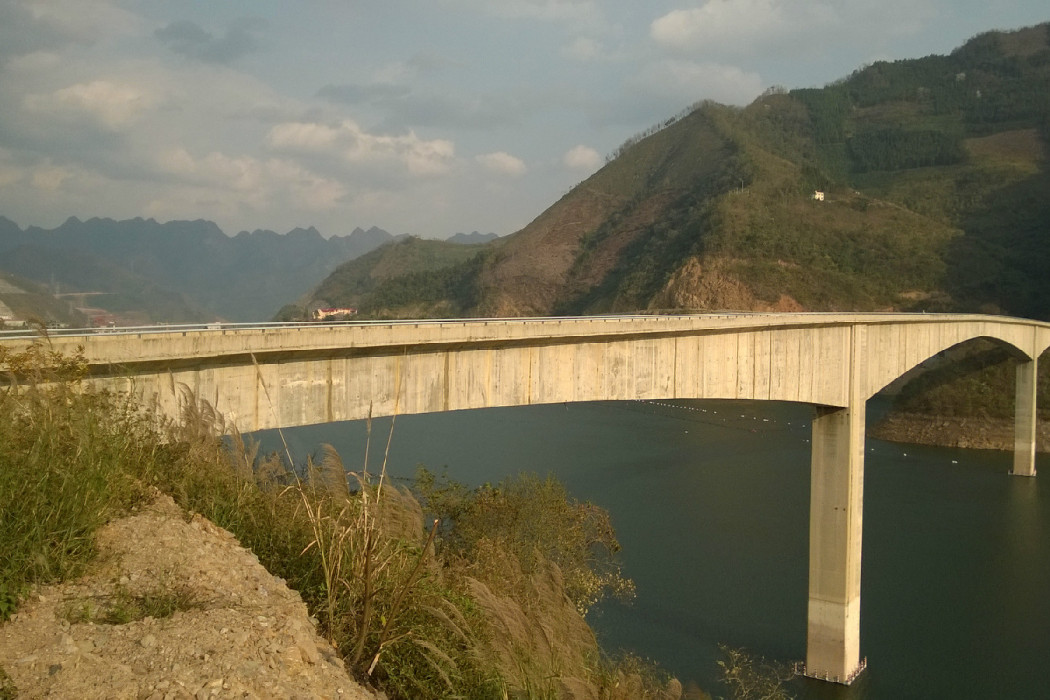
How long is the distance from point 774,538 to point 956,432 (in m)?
20.8

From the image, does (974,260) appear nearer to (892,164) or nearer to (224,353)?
(892,164)

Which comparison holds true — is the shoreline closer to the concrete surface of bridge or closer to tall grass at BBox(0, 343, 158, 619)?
the concrete surface of bridge

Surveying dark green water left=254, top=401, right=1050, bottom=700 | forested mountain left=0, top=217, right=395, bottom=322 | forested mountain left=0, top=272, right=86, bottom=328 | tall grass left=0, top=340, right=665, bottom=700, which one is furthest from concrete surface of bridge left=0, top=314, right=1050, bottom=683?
forested mountain left=0, top=217, right=395, bottom=322

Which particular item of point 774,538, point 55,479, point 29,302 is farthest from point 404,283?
point 55,479

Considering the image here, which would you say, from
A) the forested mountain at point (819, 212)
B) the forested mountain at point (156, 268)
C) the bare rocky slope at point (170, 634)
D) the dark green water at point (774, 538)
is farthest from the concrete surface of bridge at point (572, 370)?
the forested mountain at point (819, 212)

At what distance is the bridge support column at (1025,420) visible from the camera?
111 ft

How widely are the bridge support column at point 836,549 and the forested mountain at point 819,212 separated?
3984 centimetres

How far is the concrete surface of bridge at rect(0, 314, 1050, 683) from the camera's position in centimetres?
805

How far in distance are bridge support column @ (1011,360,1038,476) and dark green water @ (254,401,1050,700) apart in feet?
2.69

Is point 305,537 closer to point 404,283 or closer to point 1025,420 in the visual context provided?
point 1025,420

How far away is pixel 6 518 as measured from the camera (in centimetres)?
434

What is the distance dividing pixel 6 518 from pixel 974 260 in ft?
210

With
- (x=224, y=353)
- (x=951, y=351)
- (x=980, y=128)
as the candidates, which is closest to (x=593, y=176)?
(x=980, y=128)

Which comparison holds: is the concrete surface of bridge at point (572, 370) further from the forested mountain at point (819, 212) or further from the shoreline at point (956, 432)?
the forested mountain at point (819, 212)
